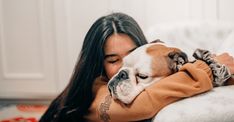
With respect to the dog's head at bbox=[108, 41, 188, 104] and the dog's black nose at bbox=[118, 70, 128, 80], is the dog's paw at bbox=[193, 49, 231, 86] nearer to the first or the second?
the dog's head at bbox=[108, 41, 188, 104]

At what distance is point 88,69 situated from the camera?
1045mm

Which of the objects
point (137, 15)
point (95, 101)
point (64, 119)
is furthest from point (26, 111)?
point (95, 101)

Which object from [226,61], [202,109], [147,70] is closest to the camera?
[202,109]

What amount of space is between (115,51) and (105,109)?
25 cm

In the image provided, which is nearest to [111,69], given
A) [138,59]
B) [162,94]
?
[138,59]

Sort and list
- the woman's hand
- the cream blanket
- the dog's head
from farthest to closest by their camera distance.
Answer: the woman's hand
the dog's head
the cream blanket

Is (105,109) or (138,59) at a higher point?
(138,59)

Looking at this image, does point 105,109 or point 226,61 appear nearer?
point 105,109

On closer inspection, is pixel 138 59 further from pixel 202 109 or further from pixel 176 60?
pixel 202 109

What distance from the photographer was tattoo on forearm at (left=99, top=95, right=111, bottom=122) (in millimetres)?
825

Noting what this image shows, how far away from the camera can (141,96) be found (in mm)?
774

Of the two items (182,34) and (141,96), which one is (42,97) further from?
(141,96)

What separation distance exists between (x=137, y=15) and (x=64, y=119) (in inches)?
39.7

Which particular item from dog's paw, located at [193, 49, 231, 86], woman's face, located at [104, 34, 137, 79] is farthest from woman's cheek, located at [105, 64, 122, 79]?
dog's paw, located at [193, 49, 231, 86]
